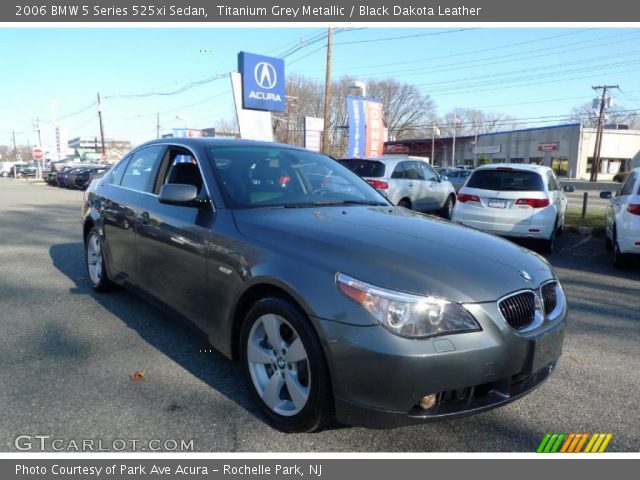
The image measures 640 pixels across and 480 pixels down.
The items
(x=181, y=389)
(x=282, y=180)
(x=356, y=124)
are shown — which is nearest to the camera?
(x=181, y=389)

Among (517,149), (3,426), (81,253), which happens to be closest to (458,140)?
(517,149)

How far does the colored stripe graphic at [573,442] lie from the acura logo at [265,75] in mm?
19593

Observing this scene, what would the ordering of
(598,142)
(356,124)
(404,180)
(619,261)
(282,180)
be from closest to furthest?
(282,180) → (619,261) → (404,180) → (356,124) → (598,142)

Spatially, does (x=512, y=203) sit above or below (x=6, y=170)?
above

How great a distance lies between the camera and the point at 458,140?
68375 mm

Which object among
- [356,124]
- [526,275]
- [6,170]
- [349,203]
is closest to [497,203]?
[349,203]

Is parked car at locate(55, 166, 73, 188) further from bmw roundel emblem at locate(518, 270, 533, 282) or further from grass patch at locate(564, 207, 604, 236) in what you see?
bmw roundel emblem at locate(518, 270, 533, 282)

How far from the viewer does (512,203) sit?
8492 millimetres

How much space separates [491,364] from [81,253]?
23.2 feet

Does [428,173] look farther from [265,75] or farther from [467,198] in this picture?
[265,75]

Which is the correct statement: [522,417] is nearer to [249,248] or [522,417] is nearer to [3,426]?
[249,248]

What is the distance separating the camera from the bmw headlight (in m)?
2.32

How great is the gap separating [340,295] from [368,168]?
9141 millimetres

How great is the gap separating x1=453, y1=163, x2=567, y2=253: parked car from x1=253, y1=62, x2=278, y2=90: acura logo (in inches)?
536
